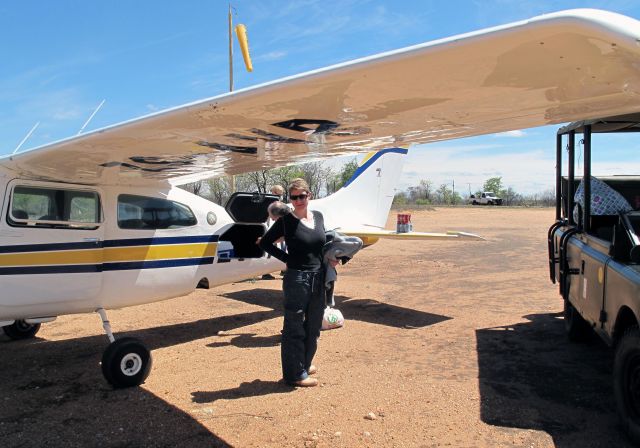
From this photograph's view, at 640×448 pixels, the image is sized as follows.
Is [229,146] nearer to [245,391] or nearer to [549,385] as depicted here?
[245,391]

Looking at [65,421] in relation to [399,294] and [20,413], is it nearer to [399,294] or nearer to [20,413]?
[20,413]

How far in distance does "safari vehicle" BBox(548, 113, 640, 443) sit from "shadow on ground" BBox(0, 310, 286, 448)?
2.76m

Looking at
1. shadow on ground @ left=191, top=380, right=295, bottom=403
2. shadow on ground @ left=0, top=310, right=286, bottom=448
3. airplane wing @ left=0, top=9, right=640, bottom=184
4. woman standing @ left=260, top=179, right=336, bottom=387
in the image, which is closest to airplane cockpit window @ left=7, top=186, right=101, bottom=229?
airplane wing @ left=0, top=9, right=640, bottom=184

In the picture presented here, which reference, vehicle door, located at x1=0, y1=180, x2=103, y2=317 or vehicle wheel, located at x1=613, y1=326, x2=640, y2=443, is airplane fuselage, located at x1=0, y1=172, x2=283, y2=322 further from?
vehicle wheel, located at x1=613, y1=326, x2=640, y2=443

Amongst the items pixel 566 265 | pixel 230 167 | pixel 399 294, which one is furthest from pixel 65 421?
pixel 399 294

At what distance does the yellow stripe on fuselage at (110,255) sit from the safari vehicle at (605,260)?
13.6ft

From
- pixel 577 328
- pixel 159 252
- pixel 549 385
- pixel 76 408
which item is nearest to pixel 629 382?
pixel 549 385

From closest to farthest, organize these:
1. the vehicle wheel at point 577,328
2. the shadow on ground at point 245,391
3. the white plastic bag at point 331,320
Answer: the shadow on ground at point 245,391 → the vehicle wheel at point 577,328 → the white plastic bag at point 331,320

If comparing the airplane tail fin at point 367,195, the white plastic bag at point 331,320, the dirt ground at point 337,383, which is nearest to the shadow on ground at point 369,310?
the dirt ground at point 337,383

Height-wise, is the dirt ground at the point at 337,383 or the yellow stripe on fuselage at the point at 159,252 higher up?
the yellow stripe on fuselage at the point at 159,252

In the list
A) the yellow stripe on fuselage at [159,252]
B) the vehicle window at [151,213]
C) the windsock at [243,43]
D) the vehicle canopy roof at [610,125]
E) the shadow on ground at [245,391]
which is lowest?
the shadow on ground at [245,391]

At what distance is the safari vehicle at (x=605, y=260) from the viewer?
A: 347cm

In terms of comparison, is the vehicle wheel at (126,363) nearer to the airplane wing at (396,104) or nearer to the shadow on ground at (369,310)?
the airplane wing at (396,104)

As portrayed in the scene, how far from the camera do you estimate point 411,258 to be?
14.5m
